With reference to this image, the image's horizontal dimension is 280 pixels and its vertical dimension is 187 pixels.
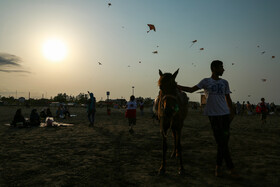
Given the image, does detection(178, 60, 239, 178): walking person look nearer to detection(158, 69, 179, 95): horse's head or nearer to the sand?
detection(158, 69, 179, 95): horse's head

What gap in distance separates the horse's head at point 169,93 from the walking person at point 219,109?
23 centimetres

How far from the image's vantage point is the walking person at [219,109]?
430 cm

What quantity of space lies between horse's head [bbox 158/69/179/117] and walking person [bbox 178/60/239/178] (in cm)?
23

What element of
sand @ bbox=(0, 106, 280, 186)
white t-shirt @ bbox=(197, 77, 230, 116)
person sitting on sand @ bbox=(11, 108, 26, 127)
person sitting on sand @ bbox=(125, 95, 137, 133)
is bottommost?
sand @ bbox=(0, 106, 280, 186)

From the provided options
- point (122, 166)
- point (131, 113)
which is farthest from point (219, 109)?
point (131, 113)

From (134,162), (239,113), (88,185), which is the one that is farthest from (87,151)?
(239,113)

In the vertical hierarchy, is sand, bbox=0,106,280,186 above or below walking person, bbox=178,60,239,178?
below

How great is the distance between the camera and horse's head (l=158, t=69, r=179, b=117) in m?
4.19

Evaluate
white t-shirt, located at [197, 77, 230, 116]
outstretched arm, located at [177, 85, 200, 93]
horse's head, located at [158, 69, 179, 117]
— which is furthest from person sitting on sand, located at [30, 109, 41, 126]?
white t-shirt, located at [197, 77, 230, 116]

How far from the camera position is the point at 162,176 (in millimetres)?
4422

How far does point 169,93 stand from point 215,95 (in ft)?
3.24

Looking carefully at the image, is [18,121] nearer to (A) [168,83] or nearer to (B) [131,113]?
(B) [131,113]

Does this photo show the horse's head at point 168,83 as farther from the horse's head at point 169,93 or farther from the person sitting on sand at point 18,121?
the person sitting on sand at point 18,121

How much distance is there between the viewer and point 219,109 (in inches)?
169
